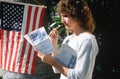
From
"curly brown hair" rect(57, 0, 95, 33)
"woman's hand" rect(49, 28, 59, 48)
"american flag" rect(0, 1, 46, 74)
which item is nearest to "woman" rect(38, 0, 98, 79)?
"curly brown hair" rect(57, 0, 95, 33)

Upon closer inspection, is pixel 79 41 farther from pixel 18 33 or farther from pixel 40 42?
pixel 18 33

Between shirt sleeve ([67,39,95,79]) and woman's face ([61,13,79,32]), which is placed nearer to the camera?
shirt sleeve ([67,39,95,79])

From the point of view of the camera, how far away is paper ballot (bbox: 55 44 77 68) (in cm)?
388

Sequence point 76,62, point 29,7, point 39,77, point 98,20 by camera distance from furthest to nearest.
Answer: point 98,20 → point 39,77 → point 29,7 → point 76,62

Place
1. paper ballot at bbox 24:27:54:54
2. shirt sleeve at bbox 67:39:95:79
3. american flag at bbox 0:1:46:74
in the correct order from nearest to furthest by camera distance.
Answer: shirt sleeve at bbox 67:39:95:79
paper ballot at bbox 24:27:54:54
american flag at bbox 0:1:46:74

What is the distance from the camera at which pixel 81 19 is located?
3990mm

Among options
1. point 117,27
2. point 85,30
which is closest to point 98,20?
point 117,27

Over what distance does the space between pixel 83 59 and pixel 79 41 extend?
168 mm

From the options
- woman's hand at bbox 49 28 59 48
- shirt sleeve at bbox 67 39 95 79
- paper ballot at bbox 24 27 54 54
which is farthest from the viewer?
woman's hand at bbox 49 28 59 48

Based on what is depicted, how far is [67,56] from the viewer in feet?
12.8

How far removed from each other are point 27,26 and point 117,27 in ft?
7.10

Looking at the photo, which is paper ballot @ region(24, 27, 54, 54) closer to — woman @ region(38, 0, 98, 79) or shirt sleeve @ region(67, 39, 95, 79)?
woman @ region(38, 0, 98, 79)

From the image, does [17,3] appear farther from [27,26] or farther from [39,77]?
[39,77]

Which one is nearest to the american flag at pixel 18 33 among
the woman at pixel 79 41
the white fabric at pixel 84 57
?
the woman at pixel 79 41
